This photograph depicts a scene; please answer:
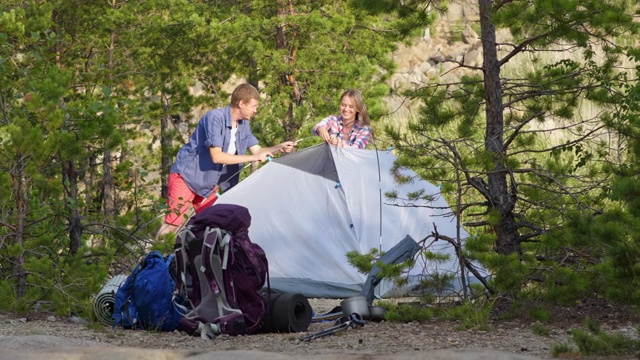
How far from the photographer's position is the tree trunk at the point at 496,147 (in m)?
7.12

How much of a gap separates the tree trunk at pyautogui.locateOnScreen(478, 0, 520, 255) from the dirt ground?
0.70 m

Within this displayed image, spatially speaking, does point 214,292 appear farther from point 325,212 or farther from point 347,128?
point 347,128

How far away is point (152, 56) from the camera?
50.9 ft

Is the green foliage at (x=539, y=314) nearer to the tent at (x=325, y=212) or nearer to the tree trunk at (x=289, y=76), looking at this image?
the tent at (x=325, y=212)

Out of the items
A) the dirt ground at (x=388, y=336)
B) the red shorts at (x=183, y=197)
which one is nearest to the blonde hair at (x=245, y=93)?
the red shorts at (x=183, y=197)

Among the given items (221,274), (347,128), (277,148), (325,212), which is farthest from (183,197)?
(221,274)

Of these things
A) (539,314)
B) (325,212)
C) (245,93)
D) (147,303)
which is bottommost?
(539,314)

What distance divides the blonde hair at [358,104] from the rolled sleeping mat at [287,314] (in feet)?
7.89

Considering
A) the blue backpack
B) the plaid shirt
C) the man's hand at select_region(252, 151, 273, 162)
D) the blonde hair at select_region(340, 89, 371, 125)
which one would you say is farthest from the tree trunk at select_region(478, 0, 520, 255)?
the blue backpack

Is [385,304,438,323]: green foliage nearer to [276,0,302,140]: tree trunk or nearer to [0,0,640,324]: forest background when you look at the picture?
[0,0,640,324]: forest background

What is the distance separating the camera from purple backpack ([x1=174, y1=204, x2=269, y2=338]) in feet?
21.0

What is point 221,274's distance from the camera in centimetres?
643

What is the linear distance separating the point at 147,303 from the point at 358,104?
108 inches

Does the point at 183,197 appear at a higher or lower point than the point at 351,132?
lower
